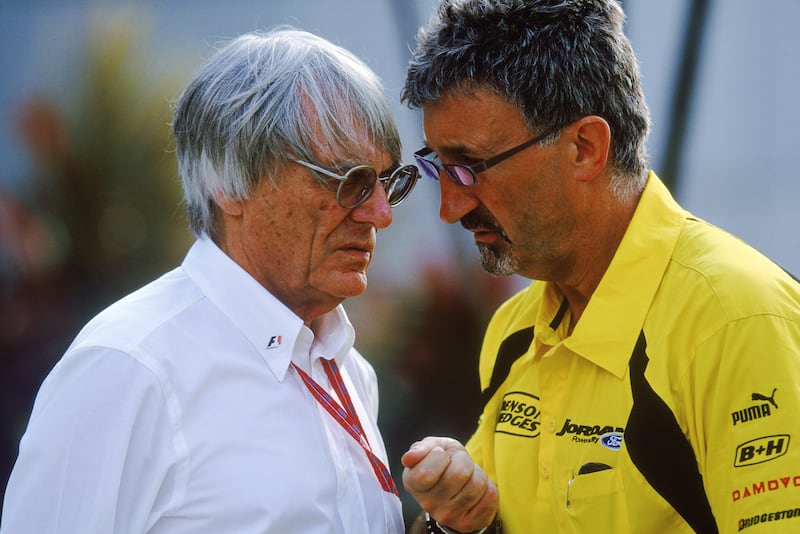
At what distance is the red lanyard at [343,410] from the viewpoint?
6.94 ft

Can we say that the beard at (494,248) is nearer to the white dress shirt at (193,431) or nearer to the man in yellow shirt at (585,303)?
the man in yellow shirt at (585,303)

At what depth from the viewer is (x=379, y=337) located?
384cm

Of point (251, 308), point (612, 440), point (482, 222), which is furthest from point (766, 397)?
point (251, 308)

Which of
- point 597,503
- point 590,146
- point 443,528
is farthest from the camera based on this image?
point 443,528

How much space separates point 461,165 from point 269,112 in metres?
0.50

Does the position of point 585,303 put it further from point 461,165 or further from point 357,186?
point 357,186

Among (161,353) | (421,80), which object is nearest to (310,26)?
(421,80)

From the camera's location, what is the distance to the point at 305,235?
6.97 ft

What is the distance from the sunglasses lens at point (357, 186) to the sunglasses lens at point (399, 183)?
59 millimetres

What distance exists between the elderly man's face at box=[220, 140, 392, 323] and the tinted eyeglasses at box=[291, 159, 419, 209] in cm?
2

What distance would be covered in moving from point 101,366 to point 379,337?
209cm

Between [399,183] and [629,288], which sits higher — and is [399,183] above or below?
above

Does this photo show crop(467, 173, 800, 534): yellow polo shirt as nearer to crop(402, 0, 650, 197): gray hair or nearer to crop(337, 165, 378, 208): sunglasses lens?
crop(402, 0, 650, 197): gray hair

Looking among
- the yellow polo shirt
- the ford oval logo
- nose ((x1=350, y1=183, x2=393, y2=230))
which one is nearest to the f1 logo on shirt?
the yellow polo shirt
